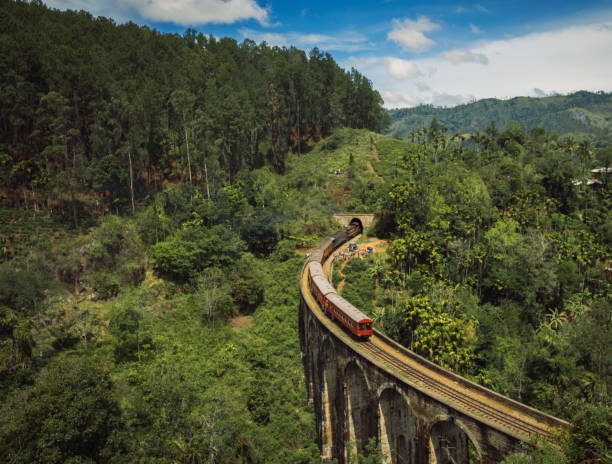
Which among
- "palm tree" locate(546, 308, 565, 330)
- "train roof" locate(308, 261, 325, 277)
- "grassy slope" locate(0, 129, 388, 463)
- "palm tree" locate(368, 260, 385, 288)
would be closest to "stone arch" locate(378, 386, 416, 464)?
"grassy slope" locate(0, 129, 388, 463)

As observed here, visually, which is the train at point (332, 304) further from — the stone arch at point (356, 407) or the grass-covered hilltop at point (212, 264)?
the grass-covered hilltop at point (212, 264)

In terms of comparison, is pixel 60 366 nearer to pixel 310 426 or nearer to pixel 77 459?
pixel 77 459

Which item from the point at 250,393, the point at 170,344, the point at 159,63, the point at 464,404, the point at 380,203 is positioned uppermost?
the point at 159,63

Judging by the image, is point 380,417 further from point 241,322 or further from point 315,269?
point 241,322

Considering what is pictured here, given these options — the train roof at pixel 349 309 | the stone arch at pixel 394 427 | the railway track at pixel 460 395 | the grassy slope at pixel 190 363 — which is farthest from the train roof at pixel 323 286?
the stone arch at pixel 394 427

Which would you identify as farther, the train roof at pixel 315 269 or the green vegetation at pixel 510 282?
the train roof at pixel 315 269

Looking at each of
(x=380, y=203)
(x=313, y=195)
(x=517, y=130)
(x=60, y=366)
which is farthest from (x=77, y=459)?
(x=517, y=130)
